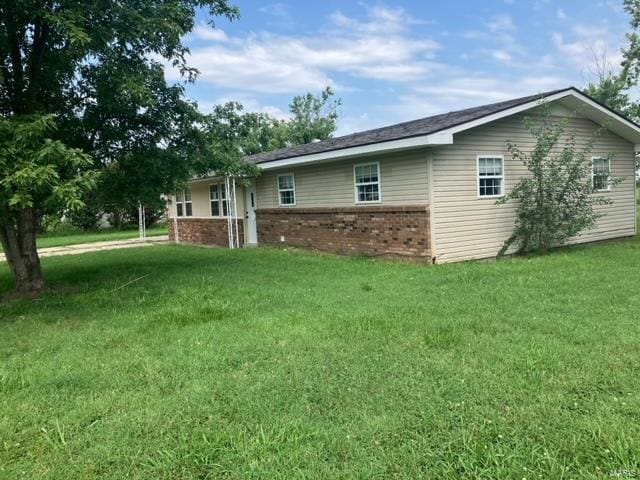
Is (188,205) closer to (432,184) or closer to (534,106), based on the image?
(432,184)

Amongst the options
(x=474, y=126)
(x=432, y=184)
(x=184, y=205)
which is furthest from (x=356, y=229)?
(x=184, y=205)

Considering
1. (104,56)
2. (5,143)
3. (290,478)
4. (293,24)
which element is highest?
(293,24)

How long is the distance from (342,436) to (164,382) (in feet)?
5.77

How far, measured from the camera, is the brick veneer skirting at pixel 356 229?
34.4 feet

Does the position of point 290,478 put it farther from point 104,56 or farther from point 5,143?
point 104,56

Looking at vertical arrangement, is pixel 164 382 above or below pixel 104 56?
below

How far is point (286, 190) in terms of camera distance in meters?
14.9

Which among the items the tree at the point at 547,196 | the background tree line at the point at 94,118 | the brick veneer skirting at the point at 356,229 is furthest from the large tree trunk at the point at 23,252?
the tree at the point at 547,196

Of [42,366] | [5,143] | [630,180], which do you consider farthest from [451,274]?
[630,180]

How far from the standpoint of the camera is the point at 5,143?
19.6 feet

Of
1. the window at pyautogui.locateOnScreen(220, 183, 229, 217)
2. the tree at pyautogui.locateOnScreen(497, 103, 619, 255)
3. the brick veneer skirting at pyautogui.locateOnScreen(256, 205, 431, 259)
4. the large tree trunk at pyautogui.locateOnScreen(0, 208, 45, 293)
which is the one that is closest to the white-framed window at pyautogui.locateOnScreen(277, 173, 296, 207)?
the brick veneer skirting at pyautogui.locateOnScreen(256, 205, 431, 259)

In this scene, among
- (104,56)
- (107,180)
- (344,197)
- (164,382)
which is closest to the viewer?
(164,382)

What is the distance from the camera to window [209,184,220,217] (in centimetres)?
1773

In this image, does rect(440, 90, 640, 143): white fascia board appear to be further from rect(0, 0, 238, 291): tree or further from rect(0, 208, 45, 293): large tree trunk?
rect(0, 208, 45, 293): large tree trunk
